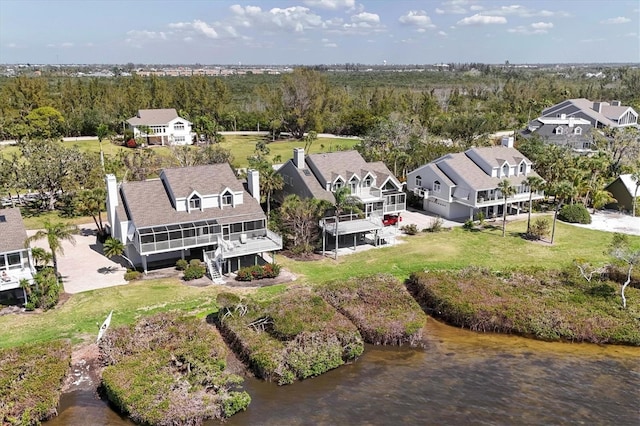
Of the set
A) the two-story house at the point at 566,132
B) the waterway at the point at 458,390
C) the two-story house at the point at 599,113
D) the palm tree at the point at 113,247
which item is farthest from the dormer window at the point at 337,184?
the two-story house at the point at 599,113

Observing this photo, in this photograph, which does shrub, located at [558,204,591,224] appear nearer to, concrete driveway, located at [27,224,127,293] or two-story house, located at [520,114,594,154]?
two-story house, located at [520,114,594,154]

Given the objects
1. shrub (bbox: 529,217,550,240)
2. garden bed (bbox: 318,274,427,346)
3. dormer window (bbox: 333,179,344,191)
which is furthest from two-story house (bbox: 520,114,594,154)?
garden bed (bbox: 318,274,427,346)

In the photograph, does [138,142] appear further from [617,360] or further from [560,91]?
[560,91]

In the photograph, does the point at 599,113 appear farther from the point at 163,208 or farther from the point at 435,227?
the point at 163,208

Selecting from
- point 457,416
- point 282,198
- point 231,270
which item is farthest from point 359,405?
point 282,198

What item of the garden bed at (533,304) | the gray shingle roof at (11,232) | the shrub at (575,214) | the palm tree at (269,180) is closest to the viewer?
the garden bed at (533,304)

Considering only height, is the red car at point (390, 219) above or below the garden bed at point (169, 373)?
above

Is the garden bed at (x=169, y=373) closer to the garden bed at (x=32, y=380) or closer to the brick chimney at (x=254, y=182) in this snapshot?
the garden bed at (x=32, y=380)
